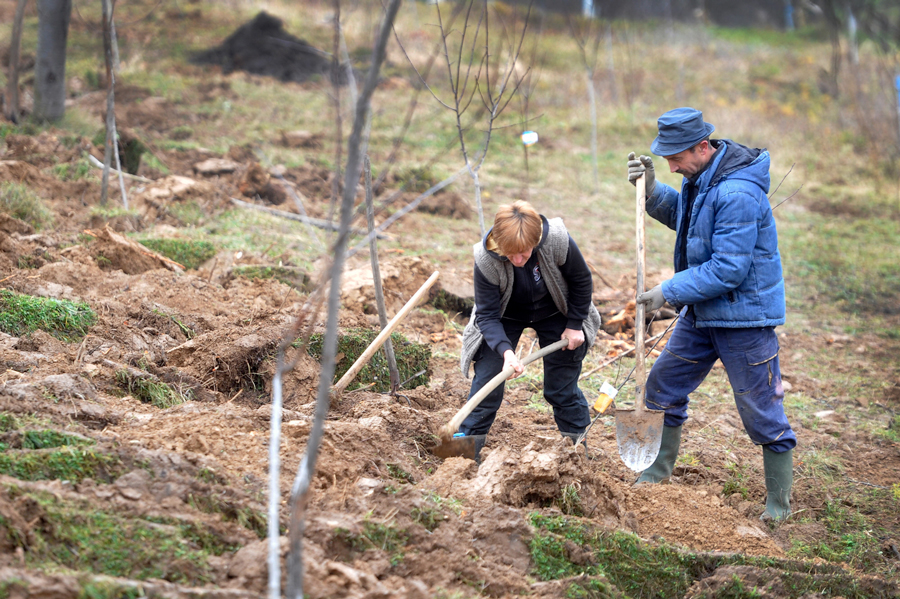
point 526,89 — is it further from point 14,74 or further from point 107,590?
point 107,590

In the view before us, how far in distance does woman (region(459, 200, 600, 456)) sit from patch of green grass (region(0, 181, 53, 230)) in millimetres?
4594

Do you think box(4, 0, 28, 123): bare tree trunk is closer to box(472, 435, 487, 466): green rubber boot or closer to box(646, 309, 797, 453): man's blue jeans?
box(472, 435, 487, 466): green rubber boot

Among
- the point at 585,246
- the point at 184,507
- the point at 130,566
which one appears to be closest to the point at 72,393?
the point at 184,507

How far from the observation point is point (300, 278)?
19.7 ft

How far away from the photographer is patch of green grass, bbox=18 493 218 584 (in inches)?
81.5

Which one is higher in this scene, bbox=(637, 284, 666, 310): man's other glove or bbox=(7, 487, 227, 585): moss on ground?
bbox=(637, 284, 666, 310): man's other glove

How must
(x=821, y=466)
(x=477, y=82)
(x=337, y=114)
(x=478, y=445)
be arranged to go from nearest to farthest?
(x=337, y=114) → (x=478, y=445) → (x=821, y=466) → (x=477, y=82)

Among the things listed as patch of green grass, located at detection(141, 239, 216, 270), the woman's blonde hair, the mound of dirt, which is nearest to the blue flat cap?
the woman's blonde hair

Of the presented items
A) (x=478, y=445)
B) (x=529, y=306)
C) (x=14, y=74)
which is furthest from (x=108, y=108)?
(x=478, y=445)

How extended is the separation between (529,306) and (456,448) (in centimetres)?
82

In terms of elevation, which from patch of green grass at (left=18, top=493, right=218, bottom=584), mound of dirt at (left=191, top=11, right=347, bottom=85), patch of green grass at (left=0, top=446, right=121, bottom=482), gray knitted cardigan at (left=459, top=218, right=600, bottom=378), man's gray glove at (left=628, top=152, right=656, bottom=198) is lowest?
patch of green grass at (left=18, top=493, right=218, bottom=584)

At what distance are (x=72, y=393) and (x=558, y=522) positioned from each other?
2213 mm

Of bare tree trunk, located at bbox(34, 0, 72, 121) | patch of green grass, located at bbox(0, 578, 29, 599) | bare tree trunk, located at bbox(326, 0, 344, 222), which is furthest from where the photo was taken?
bare tree trunk, located at bbox(34, 0, 72, 121)

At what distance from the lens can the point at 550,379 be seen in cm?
367
